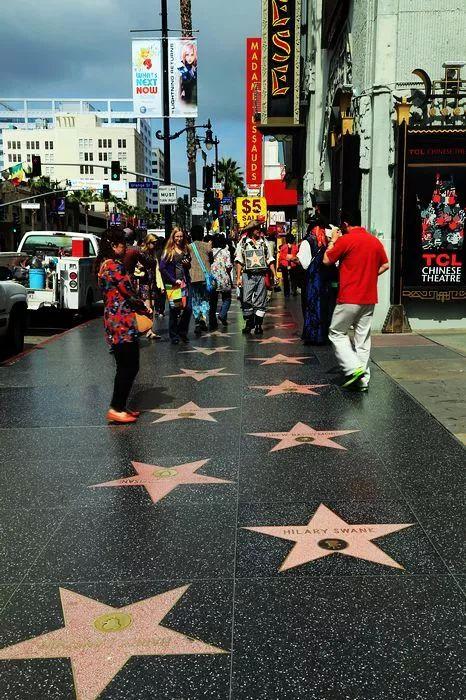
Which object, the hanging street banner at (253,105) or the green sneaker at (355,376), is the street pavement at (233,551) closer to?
the green sneaker at (355,376)

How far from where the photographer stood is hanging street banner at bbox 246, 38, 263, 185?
1676 inches

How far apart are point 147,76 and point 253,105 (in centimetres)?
2255

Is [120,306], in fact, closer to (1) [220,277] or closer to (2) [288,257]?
(1) [220,277]

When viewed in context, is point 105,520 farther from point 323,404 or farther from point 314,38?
point 314,38

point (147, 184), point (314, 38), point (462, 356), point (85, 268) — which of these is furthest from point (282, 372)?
point (147, 184)

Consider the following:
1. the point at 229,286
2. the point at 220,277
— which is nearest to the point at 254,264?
the point at 220,277

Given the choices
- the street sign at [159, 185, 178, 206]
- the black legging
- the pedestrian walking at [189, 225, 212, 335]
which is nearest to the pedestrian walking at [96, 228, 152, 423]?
the black legging

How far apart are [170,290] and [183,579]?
320 inches

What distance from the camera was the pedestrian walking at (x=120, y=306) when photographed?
6.41m

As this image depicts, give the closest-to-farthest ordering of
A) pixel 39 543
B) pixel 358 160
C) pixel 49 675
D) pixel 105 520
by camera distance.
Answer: pixel 49 675, pixel 39 543, pixel 105 520, pixel 358 160

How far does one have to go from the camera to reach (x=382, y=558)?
3.63 metres

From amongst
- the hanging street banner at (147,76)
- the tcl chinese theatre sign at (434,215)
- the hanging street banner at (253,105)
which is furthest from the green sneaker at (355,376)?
the hanging street banner at (253,105)

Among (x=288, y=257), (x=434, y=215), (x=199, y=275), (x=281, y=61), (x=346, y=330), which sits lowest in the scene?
(x=346, y=330)

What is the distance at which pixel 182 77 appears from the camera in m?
23.2
